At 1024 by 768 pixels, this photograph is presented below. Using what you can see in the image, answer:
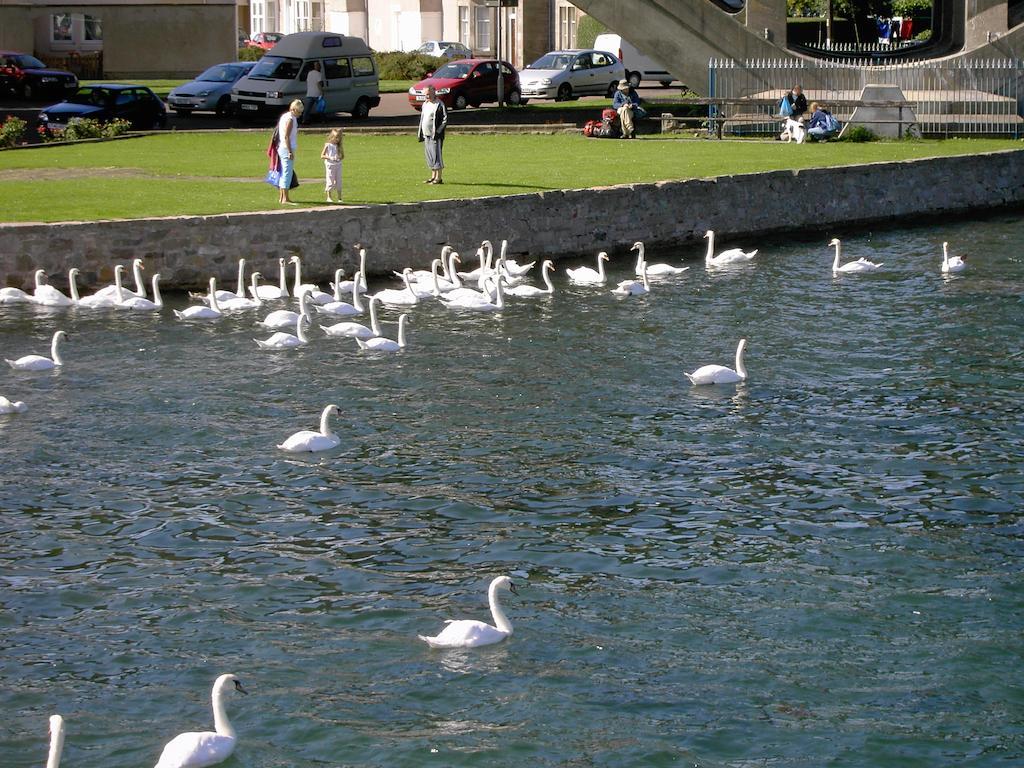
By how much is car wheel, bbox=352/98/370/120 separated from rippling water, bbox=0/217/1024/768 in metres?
25.5

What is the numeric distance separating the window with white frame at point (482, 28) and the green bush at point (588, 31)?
798cm

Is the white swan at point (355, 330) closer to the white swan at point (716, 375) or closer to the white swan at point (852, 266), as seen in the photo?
the white swan at point (716, 375)

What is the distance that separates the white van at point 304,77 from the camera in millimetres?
42375

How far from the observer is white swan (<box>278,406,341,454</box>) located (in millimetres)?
14672

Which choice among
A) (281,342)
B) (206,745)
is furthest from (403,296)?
(206,745)

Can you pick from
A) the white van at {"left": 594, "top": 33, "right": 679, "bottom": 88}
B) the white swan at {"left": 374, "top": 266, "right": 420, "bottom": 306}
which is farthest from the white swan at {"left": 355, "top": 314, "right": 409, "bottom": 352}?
the white van at {"left": 594, "top": 33, "right": 679, "bottom": 88}

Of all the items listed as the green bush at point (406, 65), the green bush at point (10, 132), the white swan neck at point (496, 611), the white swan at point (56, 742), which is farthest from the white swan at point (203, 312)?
the green bush at point (406, 65)

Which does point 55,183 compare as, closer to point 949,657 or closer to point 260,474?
point 260,474

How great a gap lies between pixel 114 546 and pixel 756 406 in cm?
715

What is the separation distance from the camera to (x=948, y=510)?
1322 cm

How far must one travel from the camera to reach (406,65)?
6856 centimetres

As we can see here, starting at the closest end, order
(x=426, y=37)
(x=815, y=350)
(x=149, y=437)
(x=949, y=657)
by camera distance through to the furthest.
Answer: (x=949, y=657) < (x=149, y=437) < (x=815, y=350) < (x=426, y=37)

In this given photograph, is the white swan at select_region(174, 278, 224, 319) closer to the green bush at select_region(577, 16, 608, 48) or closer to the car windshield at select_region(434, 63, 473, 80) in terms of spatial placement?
the car windshield at select_region(434, 63, 473, 80)

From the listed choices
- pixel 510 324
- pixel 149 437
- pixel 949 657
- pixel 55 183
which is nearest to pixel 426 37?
pixel 55 183
